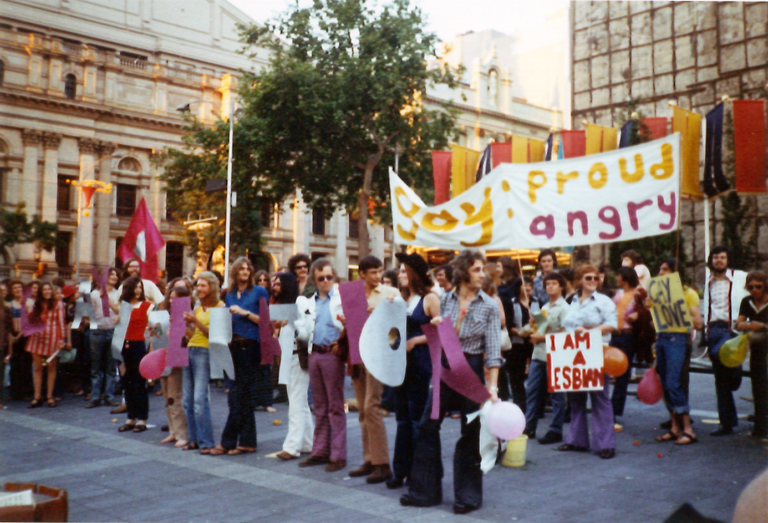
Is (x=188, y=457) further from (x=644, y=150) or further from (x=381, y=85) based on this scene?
(x=381, y=85)

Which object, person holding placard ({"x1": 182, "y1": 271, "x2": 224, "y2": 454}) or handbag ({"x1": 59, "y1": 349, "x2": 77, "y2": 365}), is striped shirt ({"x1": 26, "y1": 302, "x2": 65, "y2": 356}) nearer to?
handbag ({"x1": 59, "y1": 349, "x2": 77, "y2": 365})

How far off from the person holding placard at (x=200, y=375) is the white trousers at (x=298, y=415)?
88 cm

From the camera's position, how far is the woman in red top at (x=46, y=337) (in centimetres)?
1069

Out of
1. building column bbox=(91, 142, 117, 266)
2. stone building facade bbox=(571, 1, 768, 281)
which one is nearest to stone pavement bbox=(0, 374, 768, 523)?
stone building facade bbox=(571, 1, 768, 281)

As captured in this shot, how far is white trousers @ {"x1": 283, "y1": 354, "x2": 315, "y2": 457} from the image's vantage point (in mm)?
7043

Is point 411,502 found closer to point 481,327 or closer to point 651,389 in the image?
point 481,327

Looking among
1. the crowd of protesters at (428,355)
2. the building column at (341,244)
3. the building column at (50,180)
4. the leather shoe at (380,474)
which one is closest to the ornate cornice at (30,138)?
the building column at (50,180)

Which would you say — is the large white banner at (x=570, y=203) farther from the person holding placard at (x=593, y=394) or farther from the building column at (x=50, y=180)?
the building column at (x=50, y=180)

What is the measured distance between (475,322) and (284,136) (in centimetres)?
1958

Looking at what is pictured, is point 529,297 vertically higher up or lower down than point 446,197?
lower down

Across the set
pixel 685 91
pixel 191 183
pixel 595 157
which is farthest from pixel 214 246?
pixel 595 157

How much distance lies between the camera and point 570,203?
20.2 feet

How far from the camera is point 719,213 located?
1997cm

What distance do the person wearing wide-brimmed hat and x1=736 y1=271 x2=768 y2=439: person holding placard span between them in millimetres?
3496
